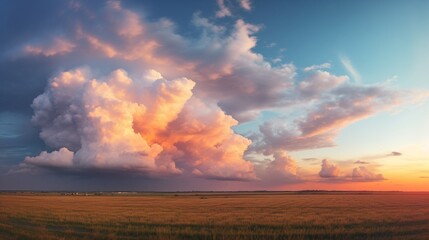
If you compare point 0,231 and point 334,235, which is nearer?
point 334,235

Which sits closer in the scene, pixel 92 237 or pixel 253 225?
pixel 92 237

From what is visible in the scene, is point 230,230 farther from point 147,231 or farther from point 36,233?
point 36,233

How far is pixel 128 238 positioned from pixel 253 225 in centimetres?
1037

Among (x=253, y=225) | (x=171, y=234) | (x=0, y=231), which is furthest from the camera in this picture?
(x=253, y=225)

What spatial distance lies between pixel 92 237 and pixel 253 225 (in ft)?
40.0

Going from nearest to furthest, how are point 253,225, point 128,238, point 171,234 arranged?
point 128,238, point 171,234, point 253,225

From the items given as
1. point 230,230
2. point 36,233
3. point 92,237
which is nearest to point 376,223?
point 230,230

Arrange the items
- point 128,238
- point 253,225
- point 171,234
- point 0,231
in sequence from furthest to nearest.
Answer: point 253,225, point 0,231, point 171,234, point 128,238

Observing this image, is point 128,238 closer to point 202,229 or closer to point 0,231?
point 202,229

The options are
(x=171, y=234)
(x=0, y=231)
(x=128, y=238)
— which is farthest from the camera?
(x=0, y=231)

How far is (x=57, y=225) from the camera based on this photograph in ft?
101

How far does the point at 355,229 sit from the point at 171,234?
12895mm

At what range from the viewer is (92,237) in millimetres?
23531

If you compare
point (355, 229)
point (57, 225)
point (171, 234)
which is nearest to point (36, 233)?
point (57, 225)
